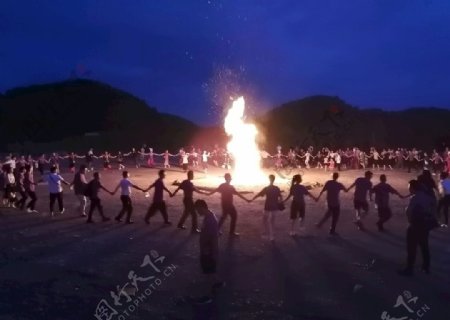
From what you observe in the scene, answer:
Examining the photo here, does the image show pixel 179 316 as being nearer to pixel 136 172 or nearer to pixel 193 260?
pixel 193 260

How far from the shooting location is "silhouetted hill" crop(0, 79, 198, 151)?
310 feet

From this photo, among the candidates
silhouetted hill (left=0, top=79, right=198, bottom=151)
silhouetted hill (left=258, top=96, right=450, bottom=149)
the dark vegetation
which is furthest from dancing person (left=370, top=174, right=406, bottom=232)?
silhouetted hill (left=0, top=79, right=198, bottom=151)

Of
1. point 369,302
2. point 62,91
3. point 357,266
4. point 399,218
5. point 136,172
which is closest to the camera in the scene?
point 369,302

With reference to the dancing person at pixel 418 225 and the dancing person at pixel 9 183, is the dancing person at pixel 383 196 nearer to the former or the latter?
the dancing person at pixel 418 225

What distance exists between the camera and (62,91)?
11894cm

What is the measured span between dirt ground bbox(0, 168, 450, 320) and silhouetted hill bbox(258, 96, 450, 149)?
181ft

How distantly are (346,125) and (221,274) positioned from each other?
73172 mm

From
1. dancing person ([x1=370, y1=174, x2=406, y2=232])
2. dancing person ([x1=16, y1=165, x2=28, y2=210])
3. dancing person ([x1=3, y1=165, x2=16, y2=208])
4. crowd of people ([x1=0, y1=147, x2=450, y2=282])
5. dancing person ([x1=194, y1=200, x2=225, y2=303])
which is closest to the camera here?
dancing person ([x1=194, y1=200, x2=225, y2=303])

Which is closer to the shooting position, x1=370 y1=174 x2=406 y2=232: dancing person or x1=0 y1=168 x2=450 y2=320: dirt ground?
x1=0 y1=168 x2=450 y2=320: dirt ground

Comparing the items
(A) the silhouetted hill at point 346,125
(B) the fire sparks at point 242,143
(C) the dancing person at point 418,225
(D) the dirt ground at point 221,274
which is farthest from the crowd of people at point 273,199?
(A) the silhouetted hill at point 346,125

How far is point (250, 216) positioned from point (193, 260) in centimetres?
611

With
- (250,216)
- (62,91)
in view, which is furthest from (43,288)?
(62,91)

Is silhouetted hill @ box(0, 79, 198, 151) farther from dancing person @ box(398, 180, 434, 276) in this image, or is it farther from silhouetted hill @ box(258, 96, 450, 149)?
dancing person @ box(398, 180, 434, 276)

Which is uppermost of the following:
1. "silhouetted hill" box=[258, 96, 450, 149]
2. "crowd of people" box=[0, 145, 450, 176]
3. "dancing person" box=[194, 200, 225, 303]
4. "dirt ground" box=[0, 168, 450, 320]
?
"silhouetted hill" box=[258, 96, 450, 149]
